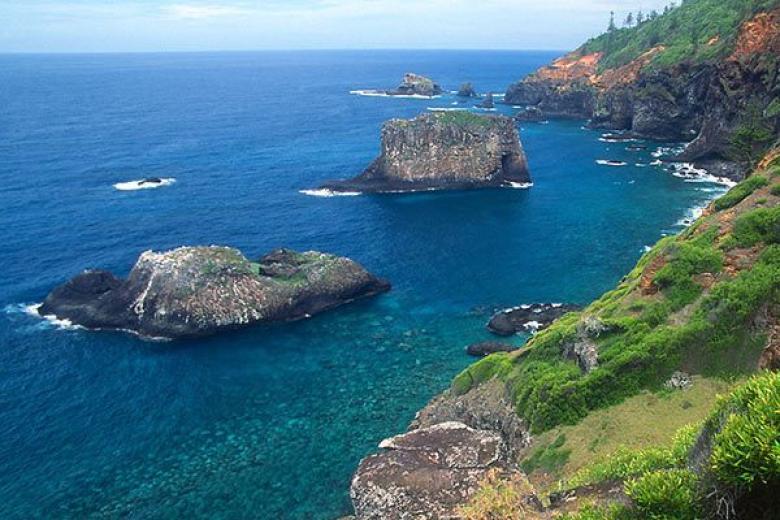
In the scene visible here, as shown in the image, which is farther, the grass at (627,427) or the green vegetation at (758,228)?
the green vegetation at (758,228)

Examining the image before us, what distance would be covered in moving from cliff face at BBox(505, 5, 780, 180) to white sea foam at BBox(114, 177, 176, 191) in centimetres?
10341

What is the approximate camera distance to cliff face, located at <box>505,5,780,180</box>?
115250 millimetres

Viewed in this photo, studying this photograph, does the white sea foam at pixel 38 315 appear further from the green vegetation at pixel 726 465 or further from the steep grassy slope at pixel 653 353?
the green vegetation at pixel 726 465

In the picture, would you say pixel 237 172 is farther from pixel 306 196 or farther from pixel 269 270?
pixel 269 270

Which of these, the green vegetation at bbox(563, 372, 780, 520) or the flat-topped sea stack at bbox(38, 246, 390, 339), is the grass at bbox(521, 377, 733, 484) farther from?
the flat-topped sea stack at bbox(38, 246, 390, 339)

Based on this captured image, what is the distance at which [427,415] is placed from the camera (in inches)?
2041

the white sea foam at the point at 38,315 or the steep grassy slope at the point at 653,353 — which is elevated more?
the steep grassy slope at the point at 653,353

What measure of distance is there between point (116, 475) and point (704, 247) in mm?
46212

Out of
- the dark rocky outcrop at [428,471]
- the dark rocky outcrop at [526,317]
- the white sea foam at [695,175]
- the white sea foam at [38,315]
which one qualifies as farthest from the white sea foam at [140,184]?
the dark rocky outcrop at [428,471]

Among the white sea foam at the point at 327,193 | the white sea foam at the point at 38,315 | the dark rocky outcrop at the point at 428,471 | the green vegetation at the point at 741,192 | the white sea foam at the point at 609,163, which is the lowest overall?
the white sea foam at the point at 38,315

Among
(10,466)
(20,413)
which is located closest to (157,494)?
(10,466)

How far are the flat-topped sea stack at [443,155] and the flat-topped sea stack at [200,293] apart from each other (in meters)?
49.5

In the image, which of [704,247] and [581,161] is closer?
[704,247]

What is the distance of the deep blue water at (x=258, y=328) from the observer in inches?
1930
